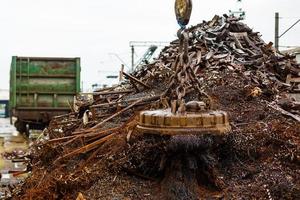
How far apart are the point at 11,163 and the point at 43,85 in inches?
121

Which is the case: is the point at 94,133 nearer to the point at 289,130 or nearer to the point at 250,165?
the point at 250,165

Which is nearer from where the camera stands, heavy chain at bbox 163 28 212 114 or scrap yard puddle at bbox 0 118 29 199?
heavy chain at bbox 163 28 212 114

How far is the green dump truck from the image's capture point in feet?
45.6

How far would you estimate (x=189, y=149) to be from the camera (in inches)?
208

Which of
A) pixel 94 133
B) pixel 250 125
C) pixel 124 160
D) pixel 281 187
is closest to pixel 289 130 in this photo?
pixel 250 125

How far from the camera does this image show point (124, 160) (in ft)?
19.6

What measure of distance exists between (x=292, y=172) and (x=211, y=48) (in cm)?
416

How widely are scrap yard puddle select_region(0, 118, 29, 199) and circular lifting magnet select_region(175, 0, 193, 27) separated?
4.05 m

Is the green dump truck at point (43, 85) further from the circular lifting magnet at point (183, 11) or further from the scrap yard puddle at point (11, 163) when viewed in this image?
the circular lifting magnet at point (183, 11)

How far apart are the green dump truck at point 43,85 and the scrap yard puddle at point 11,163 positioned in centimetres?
139

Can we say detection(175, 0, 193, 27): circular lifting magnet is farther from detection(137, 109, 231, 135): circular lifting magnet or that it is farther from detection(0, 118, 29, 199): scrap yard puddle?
detection(0, 118, 29, 199): scrap yard puddle

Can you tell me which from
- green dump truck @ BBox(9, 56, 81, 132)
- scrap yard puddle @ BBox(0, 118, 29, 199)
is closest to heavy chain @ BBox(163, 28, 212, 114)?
scrap yard puddle @ BBox(0, 118, 29, 199)

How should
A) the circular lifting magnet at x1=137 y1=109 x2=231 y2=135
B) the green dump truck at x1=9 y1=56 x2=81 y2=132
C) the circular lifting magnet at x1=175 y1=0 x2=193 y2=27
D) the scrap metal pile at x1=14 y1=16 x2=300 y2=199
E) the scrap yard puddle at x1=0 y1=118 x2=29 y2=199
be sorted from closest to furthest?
the circular lifting magnet at x1=137 y1=109 x2=231 y2=135 < the circular lifting magnet at x1=175 y1=0 x2=193 y2=27 < the scrap metal pile at x1=14 y1=16 x2=300 y2=199 < the scrap yard puddle at x1=0 y1=118 x2=29 y2=199 < the green dump truck at x1=9 y1=56 x2=81 y2=132

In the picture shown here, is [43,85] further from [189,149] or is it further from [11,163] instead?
[189,149]
